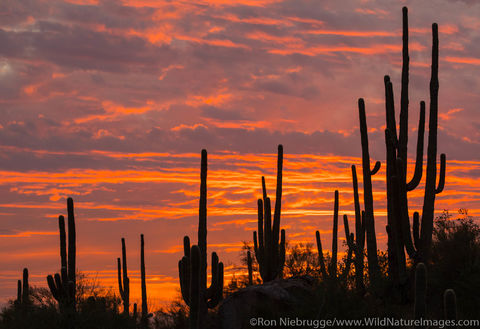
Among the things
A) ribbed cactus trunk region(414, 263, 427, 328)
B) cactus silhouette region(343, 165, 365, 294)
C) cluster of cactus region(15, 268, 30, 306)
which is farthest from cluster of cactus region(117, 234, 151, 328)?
ribbed cactus trunk region(414, 263, 427, 328)

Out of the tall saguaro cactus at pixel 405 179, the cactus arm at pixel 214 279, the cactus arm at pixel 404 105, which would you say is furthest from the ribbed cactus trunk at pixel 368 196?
the cactus arm at pixel 214 279

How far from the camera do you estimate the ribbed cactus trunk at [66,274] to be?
24.3 meters

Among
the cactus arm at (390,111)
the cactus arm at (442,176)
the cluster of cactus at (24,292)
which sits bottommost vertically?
the cluster of cactus at (24,292)

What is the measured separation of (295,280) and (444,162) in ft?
20.3

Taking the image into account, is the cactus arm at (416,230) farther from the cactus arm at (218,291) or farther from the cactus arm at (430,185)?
the cactus arm at (218,291)

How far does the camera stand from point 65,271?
25.1 meters

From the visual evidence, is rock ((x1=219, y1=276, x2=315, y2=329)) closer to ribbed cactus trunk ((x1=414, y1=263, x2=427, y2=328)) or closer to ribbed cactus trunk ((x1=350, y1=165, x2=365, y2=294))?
ribbed cactus trunk ((x1=350, y1=165, x2=365, y2=294))

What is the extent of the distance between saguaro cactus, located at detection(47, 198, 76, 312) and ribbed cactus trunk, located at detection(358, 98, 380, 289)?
999 centimetres

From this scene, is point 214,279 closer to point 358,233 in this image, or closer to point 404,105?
point 358,233

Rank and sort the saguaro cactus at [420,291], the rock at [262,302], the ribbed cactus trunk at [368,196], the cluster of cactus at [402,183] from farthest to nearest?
the ribbed cactus trunk at [368,196]
the cluster of cactus at [402,183]
the rock at [262,302]
the saguaro cactus at [420,291]

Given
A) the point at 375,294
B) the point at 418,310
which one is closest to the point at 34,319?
the point at 375,294

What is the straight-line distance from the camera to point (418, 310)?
13398mm

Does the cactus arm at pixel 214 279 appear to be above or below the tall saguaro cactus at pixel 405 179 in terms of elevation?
below

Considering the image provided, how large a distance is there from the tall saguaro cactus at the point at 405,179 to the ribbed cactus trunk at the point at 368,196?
66 cm
